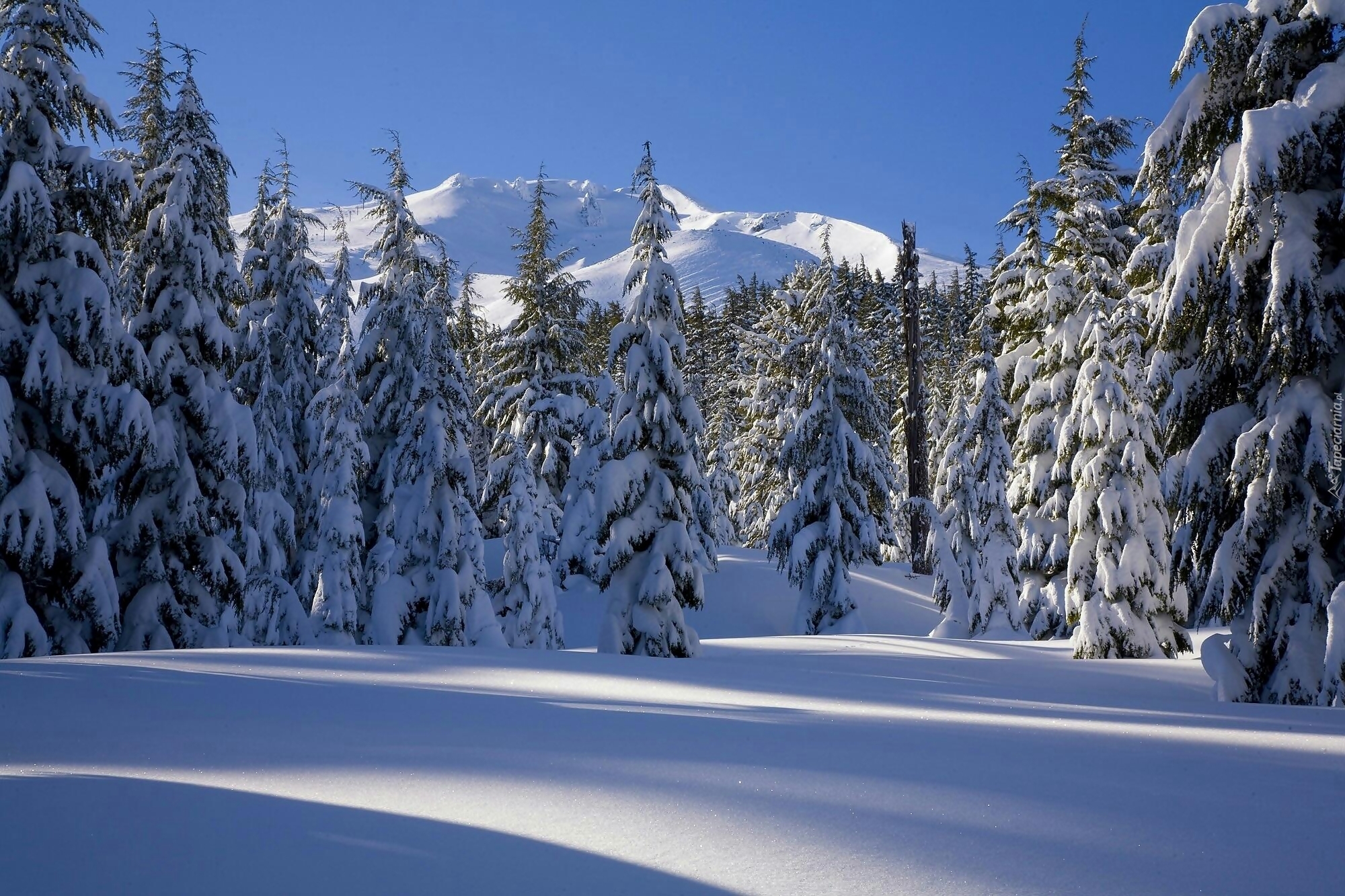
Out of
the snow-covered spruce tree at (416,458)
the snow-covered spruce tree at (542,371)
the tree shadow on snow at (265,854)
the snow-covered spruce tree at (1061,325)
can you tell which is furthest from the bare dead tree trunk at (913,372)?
the tree shadow on snow at (265,854)

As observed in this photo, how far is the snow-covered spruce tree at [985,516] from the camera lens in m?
26.5

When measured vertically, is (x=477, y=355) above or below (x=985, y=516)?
above

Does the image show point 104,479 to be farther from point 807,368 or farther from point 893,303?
point 893,303

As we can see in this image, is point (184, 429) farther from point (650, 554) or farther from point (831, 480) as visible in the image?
point (831, 480)

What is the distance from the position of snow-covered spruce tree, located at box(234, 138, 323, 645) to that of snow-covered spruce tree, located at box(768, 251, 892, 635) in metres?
14.9

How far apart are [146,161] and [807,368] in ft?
64.3

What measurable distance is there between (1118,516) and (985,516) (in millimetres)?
11121

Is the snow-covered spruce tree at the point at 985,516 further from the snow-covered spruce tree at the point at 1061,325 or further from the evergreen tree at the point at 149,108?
the evergreen tree at the point at 149,108

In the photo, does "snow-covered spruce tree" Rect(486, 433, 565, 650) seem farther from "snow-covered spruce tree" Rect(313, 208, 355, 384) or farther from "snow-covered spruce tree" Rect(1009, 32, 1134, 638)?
"snow-covered spruce tree" Rect(1009, 32, 1134, 638)

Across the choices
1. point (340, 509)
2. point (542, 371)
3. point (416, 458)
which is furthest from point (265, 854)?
point (542, 371)

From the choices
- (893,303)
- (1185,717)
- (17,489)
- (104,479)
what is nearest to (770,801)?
(1185,717)

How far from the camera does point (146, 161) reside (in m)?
20.6

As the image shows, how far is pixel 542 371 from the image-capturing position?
111ft

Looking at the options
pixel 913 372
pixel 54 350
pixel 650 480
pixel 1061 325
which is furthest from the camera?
pixel 913 372
